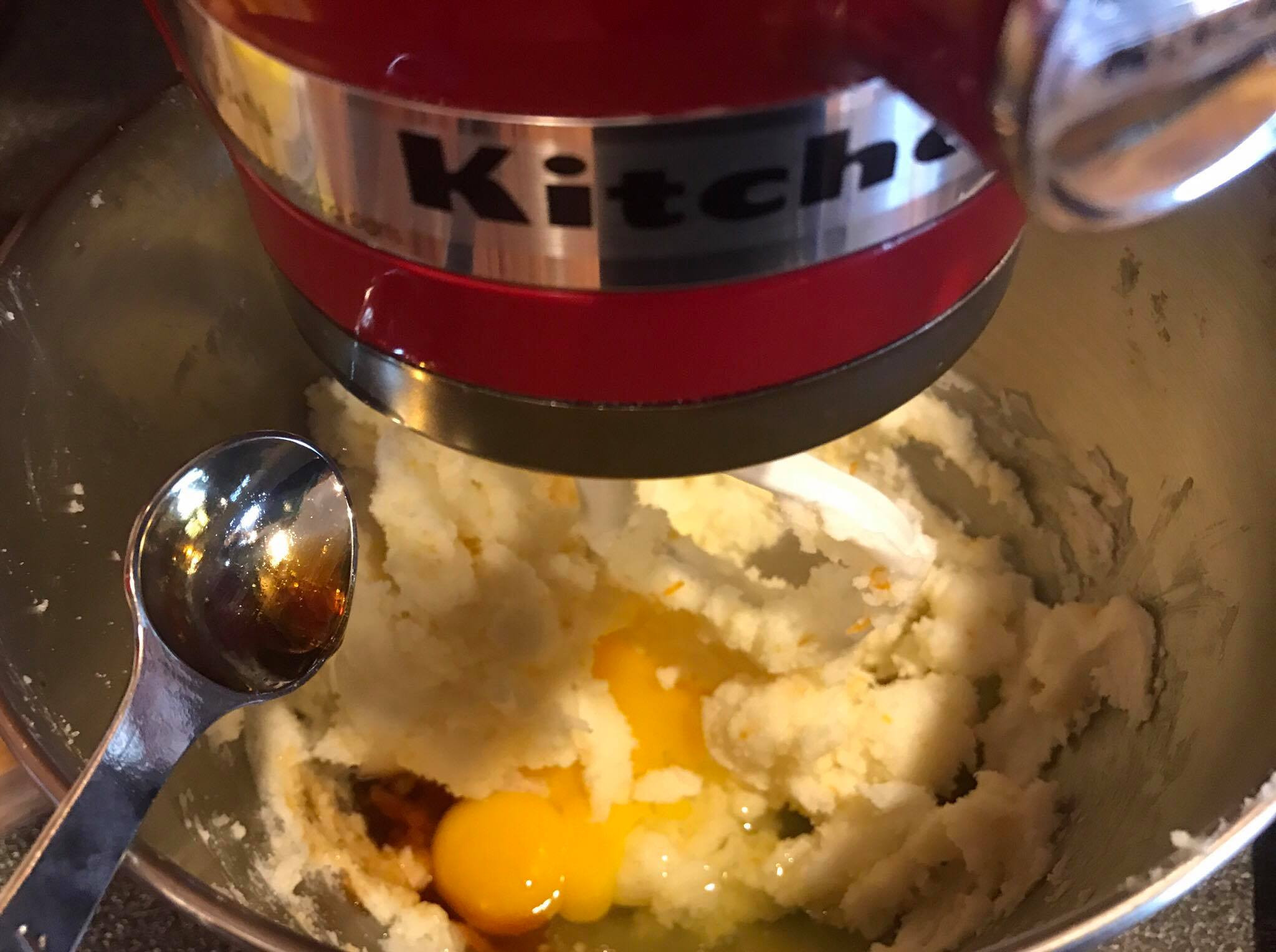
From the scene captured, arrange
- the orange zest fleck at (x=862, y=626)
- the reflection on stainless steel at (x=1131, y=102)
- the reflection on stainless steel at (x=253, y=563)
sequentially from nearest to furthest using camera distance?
1. the reflection on stainless steel at (x=1131, y=102)
2. the reflection on stainless steel at (x=253, y=563)
3. the orange zest fleck at (x=862, y=626)

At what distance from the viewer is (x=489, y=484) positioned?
104cm

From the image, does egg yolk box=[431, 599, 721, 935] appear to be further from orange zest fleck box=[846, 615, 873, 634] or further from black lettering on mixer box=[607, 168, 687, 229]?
black lettering on mixer box=[607, 168, 687, 229]

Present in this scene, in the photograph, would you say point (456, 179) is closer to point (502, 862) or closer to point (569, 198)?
point (569, 198)

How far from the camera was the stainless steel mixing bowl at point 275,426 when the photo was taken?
2.26ft

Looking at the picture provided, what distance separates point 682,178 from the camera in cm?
40

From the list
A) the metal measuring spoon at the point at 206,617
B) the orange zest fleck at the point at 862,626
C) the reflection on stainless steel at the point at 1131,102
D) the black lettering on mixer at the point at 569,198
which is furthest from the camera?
the orange zest fleck at the point at 862,626

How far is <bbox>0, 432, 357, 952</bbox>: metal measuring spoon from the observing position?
1.78 feet

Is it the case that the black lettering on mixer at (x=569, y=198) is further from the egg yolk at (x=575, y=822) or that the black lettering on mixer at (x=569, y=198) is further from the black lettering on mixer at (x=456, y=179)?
the egg yolk at (x=575, y=822)

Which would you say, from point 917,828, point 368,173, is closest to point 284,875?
point 917,828

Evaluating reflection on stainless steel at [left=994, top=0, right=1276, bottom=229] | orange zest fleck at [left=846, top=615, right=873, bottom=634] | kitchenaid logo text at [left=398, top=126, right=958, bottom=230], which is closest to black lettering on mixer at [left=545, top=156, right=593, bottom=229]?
kitchenaid logo text at [left=398, top=126, right=958, bottom=230]

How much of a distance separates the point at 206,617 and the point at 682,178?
45 centimetres

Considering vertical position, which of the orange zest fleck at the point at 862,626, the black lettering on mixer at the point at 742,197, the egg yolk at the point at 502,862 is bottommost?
the egg yolk at the point at 502,862

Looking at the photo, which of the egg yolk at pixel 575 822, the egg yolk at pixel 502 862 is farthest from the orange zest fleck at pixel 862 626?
the egg yolk at pixel 502 862

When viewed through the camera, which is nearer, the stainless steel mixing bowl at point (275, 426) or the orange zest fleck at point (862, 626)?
the stainless steel mixing bowl at point (275, 426)
